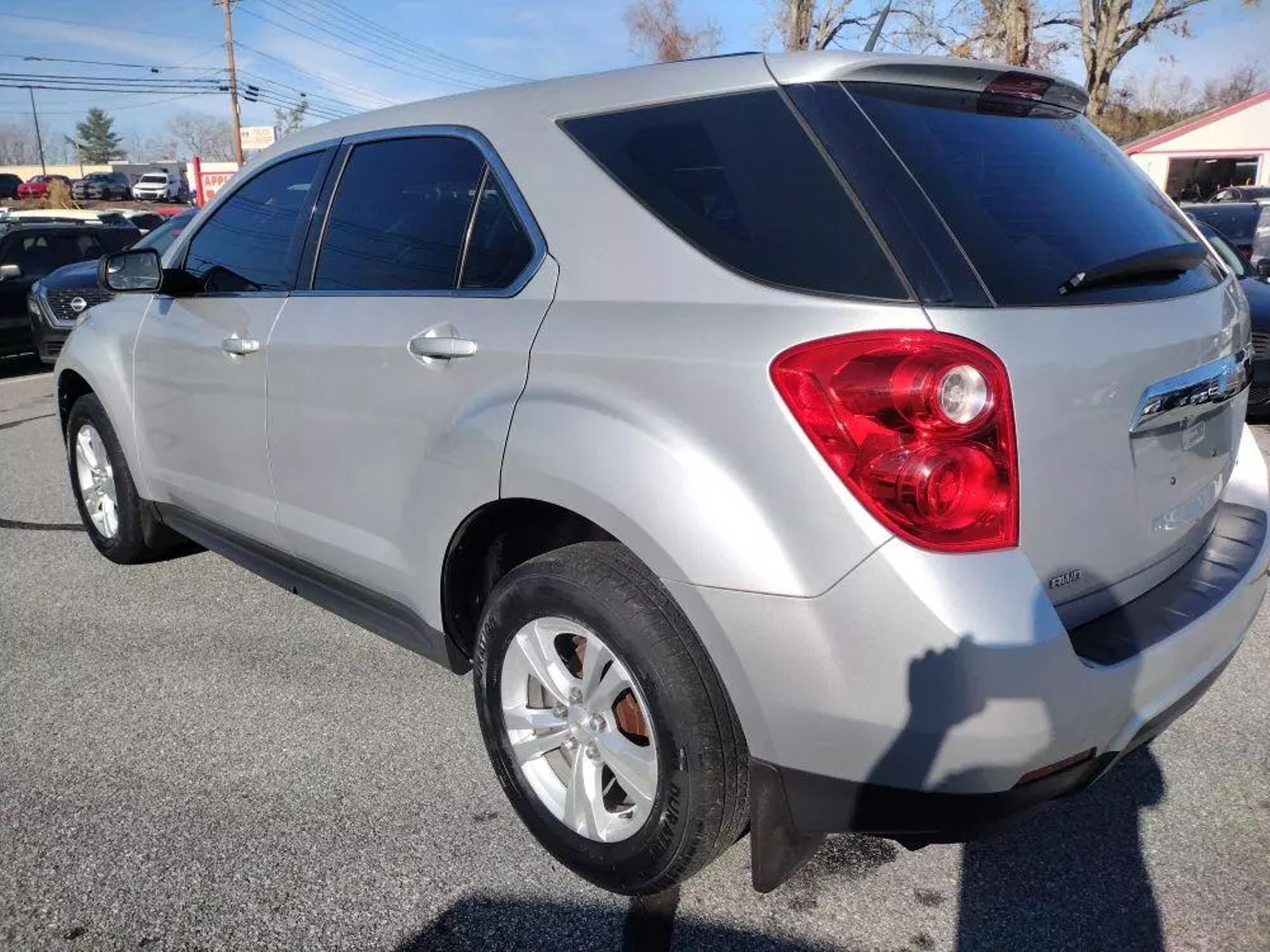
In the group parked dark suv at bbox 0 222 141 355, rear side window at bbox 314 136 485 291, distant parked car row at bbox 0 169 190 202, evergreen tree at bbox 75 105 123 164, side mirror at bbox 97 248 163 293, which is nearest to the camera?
rear side window at bbox 314 136 485 291

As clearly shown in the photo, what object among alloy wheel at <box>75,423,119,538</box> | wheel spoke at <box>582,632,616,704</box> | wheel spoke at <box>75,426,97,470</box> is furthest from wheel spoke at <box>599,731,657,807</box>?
wheel spoke at <box>75,426,97,470</box>

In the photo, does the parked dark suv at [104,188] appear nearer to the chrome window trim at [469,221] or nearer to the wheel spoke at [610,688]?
the chrome window trim at [469,221]

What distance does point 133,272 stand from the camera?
383cm

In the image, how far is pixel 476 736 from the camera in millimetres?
3145

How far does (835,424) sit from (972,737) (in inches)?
23.6

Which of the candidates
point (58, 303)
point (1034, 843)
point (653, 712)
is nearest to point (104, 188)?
point (58, 303)

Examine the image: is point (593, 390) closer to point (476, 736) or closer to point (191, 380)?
point (476, 736)

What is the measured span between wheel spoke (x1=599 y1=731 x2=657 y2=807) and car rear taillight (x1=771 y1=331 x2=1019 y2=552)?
30.7 inches

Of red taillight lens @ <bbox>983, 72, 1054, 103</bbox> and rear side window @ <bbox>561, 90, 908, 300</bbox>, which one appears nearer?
rear side window @ <bbox>561, 90, 908, 300</bbox>

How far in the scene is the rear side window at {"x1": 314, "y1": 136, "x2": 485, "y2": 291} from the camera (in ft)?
8.91

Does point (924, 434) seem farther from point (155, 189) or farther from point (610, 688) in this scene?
point (155, 189)

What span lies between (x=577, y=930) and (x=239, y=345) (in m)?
Answer: 2.11

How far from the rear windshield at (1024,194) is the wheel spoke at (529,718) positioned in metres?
1.38

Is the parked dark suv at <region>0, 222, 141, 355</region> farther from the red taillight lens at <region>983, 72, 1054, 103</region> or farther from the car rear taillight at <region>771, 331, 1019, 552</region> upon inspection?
the car rear taillight at <region>771, 331, 1019, 552</region>
